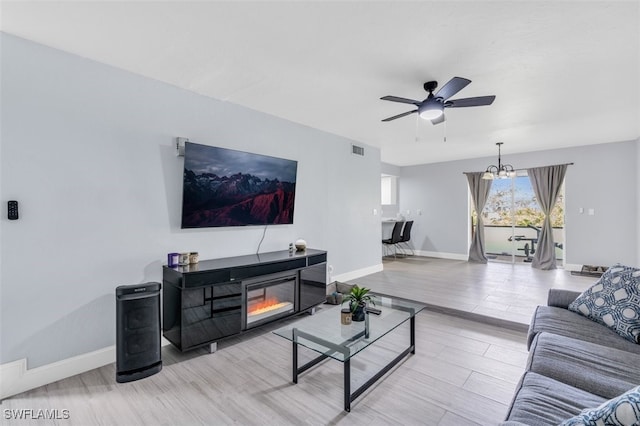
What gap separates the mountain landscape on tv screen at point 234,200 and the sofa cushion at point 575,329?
278 cm

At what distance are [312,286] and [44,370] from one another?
240cm

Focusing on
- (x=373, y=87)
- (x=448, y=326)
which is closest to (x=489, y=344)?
(x=448, y=326)

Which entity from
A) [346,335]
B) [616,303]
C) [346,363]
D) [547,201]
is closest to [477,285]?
[616,303]

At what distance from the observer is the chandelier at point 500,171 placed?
5805mm

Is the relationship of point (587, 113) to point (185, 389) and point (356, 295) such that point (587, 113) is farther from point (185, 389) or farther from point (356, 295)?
point (185, 389)

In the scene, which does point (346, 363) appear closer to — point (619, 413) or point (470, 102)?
point (619, 413)

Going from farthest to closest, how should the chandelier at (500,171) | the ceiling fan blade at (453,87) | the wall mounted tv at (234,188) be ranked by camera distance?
1. the chandelier at (500,171)
2. the wall mounted tv at (234,188)
3. the ceiling fan blade at (453,87)

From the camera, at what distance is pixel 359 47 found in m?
2.25

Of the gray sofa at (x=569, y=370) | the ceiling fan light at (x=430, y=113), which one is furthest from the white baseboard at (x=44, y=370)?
the ceiling fan light at (x=430, y=113)

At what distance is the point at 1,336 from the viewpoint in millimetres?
2029

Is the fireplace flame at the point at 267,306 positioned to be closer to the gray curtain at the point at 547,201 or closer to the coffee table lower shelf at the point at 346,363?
the coffee table lower shelf at the point at 346,363

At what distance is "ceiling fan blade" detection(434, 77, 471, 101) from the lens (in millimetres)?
2234

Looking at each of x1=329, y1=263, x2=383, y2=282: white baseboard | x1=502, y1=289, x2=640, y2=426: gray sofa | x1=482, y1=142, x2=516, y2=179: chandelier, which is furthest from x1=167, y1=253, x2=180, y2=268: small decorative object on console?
x1=482, y1=142, x2=516, y2=179: chandelier

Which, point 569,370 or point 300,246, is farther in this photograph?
point 300,246
